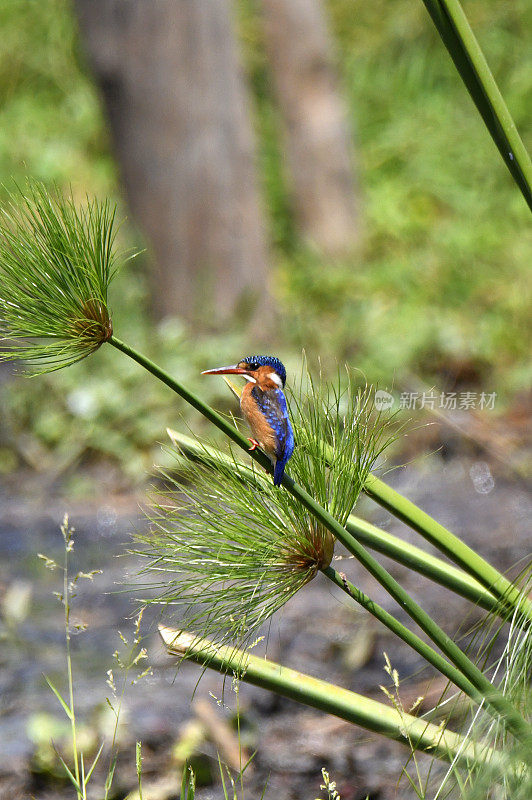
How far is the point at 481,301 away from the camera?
5.19 m

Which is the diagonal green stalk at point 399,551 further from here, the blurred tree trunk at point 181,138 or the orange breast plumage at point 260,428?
the blurred tree trunk at point 181,138

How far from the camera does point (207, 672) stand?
217 centimetres

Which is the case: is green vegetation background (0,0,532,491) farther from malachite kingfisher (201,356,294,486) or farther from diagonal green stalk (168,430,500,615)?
malachite kingfisher (201,356,294,486)

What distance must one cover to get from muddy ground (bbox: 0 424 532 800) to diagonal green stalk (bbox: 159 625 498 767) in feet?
0.16

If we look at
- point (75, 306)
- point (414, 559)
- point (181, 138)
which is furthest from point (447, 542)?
point (181, 138)

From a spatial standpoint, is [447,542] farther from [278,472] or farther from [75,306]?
[75,306]

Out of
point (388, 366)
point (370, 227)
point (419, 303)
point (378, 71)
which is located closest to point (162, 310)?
point (388, 366)

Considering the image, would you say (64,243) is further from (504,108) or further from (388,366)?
(388,366)

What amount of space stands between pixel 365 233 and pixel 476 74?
237 inches

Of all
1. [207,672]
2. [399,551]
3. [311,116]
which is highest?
[311,116]

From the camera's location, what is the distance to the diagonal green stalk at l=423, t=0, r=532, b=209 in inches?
34.1

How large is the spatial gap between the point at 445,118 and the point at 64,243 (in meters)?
7.12

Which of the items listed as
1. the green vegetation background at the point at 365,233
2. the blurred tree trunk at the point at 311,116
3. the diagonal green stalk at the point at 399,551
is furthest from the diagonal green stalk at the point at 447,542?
the blurred tree trunk at the point at 311,116

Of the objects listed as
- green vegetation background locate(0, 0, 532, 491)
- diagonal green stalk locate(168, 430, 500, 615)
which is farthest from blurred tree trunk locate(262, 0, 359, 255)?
diagonal green stalk locate(168, 430, 500, 615)
